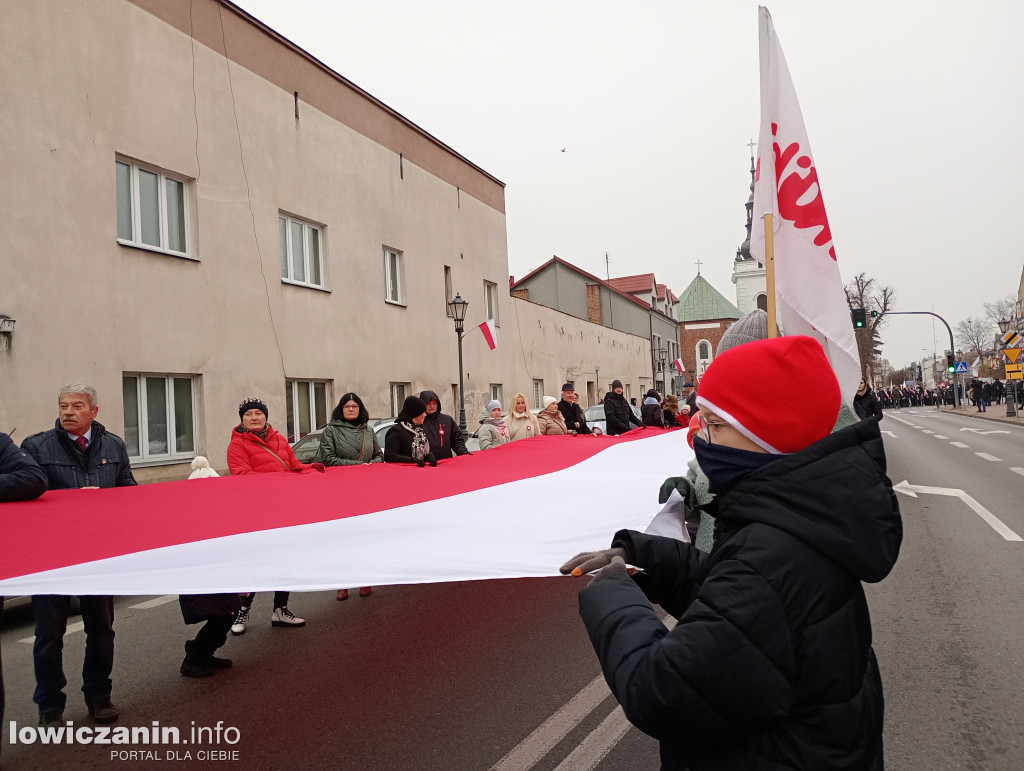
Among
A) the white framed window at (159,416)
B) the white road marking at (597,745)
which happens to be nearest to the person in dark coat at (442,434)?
the white road marking at (597,745)

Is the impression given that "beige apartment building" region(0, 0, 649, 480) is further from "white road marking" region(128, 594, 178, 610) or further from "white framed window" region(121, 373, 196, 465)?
"white road marking" region(128, 594, 178, 610)

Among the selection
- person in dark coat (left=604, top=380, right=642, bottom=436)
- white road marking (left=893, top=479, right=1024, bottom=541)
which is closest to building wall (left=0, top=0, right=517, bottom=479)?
person in dark coat (left=604, top=380, right=642, bottom=436)

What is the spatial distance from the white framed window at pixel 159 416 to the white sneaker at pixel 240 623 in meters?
6.07

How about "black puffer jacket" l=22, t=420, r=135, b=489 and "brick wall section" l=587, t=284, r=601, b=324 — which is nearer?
"black puffer jacket" l=22, t=420, r=135, b=489

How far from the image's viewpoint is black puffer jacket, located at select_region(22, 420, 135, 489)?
4336 mm

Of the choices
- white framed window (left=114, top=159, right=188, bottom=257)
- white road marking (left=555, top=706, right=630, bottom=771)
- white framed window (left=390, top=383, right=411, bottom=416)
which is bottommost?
white road marking (left=555, top=706, right=630, bottom=771)

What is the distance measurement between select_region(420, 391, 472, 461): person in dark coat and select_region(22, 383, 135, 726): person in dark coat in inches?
129

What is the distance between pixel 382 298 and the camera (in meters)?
17.0

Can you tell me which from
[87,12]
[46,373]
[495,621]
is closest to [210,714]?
[495,621]

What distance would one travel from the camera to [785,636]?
4.42 feet

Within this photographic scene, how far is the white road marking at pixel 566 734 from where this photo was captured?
336 cm

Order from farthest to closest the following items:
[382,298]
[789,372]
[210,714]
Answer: [382,298] < [210,714] < [789,372]

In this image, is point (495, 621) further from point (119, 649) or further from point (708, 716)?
point (708, 716)

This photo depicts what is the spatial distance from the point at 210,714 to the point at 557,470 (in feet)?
9.06
